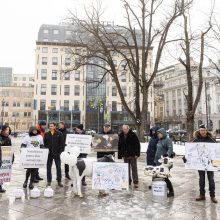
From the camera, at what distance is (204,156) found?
21.8ft

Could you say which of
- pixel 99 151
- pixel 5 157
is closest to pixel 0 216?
pixel 5 157

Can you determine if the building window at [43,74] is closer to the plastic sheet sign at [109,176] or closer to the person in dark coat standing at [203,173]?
the plastic sheet sign at [109,176]

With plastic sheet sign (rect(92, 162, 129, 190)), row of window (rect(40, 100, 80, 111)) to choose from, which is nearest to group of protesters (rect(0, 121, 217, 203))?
plastic sheet sign (rect(92, 162, 129, 190))

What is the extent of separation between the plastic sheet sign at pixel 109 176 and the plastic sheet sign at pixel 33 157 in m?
1.69

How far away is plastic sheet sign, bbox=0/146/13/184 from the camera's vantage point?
23.4ft

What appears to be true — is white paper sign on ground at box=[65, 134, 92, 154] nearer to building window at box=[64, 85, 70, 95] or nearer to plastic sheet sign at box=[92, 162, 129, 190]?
plastic sheet sign at box=[92, 162, 129, 190]

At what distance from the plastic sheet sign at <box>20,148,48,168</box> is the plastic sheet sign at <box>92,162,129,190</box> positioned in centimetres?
169

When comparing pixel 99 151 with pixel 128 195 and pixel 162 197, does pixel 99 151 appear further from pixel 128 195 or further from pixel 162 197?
pixel 162 197

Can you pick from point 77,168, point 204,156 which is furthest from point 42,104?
point 204,156

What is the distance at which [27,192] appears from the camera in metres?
7.05

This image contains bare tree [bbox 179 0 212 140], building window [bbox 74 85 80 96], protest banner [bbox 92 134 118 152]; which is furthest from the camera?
building window [bbox 74 85 80 96]

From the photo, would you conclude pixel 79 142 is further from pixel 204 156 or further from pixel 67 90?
pixel 67 90

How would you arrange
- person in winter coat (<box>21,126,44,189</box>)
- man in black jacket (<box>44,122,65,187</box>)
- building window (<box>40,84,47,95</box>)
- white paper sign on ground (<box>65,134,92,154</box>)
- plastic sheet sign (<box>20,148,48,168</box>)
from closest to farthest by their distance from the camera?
plastic sheet sign (<box>20,148,48,168</box>)
person in winter coat (<box>21,126,44,189</box>)
man in black jacket (<box>44,122,65,187</box>)
white paper sign on ground (<box>65,134,92,154</box>)
building window (<box>40,84,47,95</box>)

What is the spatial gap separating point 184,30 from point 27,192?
1851cm
